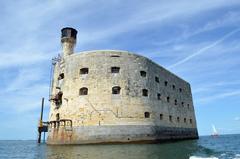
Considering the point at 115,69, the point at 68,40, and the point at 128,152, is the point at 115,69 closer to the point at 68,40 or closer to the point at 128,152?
the point at 68,40

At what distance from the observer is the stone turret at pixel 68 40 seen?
2666 cm

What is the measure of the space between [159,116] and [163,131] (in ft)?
5.04

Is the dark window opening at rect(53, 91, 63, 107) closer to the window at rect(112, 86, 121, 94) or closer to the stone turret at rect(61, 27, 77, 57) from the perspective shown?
the stone turret at rect(61, 27, 77, 57)

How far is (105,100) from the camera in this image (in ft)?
72.7

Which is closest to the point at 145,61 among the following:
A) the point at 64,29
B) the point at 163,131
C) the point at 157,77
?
the point at 157,77

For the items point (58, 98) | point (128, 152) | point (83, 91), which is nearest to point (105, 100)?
point (83, 91)

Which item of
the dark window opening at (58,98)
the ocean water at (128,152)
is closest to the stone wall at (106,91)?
the dark window opening at (58,98)

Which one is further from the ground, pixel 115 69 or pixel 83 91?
pixel 115 69

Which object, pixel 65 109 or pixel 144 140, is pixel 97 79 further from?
pixel 144 140

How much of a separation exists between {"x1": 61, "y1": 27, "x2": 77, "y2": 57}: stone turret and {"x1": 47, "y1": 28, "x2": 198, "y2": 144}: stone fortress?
1.27m

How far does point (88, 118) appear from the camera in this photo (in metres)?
21.7

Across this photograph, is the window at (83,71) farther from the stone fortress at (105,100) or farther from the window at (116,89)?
the window at (116,89)

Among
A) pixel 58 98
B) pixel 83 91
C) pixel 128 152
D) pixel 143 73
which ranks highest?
pixel 143 73

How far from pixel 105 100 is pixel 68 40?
837 centimetres
